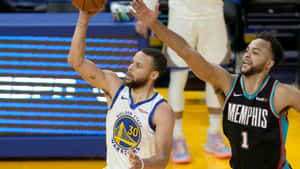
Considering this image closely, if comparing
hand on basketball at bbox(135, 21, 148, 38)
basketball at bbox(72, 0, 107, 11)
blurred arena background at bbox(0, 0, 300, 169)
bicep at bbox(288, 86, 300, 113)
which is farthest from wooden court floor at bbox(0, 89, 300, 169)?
basketball at bbox(72, 0, 107, 11)

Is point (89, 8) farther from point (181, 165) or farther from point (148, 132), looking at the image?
point (181, 165)

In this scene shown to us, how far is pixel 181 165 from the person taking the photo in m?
4.20

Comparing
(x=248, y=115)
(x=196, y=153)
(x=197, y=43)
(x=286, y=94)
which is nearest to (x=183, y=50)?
(x=248, y=115)

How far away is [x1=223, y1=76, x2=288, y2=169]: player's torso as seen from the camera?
2.56 m

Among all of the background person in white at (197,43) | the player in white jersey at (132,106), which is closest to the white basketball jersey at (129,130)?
the player in white jersey at (132,106)

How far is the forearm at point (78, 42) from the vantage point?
2770mm

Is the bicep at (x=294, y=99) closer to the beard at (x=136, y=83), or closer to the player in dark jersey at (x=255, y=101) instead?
the player in dark jersey at (x=255, y=101)

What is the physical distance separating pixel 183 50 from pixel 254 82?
0.49 m

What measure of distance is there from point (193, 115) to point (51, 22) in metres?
2.42

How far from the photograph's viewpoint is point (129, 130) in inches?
110

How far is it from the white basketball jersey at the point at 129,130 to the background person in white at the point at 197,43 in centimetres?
145

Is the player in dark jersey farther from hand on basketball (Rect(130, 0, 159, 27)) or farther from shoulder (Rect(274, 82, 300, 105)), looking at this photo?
hand on basketball (Rect(130, 0, 159, 27))

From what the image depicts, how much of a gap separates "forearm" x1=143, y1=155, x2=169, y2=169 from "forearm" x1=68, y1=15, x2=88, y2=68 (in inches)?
32.4

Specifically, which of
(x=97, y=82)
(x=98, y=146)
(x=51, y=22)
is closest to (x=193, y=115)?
(x=98, y=146)
